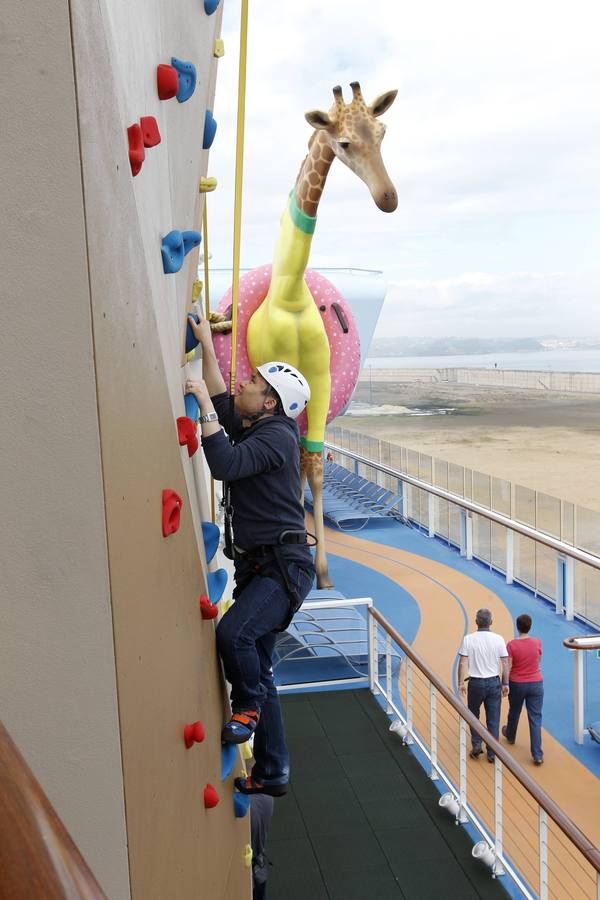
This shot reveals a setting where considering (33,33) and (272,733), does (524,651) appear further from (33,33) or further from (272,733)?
(33,33)

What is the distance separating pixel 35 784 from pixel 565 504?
36.2 ft

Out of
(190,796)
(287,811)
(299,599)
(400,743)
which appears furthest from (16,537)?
(400,743)

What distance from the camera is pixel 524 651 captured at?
6.62 meters

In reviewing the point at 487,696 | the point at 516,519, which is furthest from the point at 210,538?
the point at 516,519

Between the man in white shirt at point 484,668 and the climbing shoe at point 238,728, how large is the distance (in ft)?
13.5

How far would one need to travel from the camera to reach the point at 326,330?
29.7 ft

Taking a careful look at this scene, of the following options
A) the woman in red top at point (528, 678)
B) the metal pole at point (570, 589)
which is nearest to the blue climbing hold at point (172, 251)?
the woman in red top at point (528, 678)

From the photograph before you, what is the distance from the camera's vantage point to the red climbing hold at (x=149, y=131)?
1.52m

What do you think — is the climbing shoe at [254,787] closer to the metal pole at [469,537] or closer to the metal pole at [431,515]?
the metal pole at [469,537]

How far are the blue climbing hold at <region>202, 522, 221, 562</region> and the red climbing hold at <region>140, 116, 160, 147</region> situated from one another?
1.04 meters

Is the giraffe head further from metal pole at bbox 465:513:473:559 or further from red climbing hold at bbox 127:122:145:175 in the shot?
metal pole at bbox 465:513:473:559

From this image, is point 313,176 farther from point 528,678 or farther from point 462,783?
point 462,783

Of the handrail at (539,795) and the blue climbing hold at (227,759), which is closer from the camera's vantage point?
the blue climbing hold at (227,759)

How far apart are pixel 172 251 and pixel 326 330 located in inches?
288
